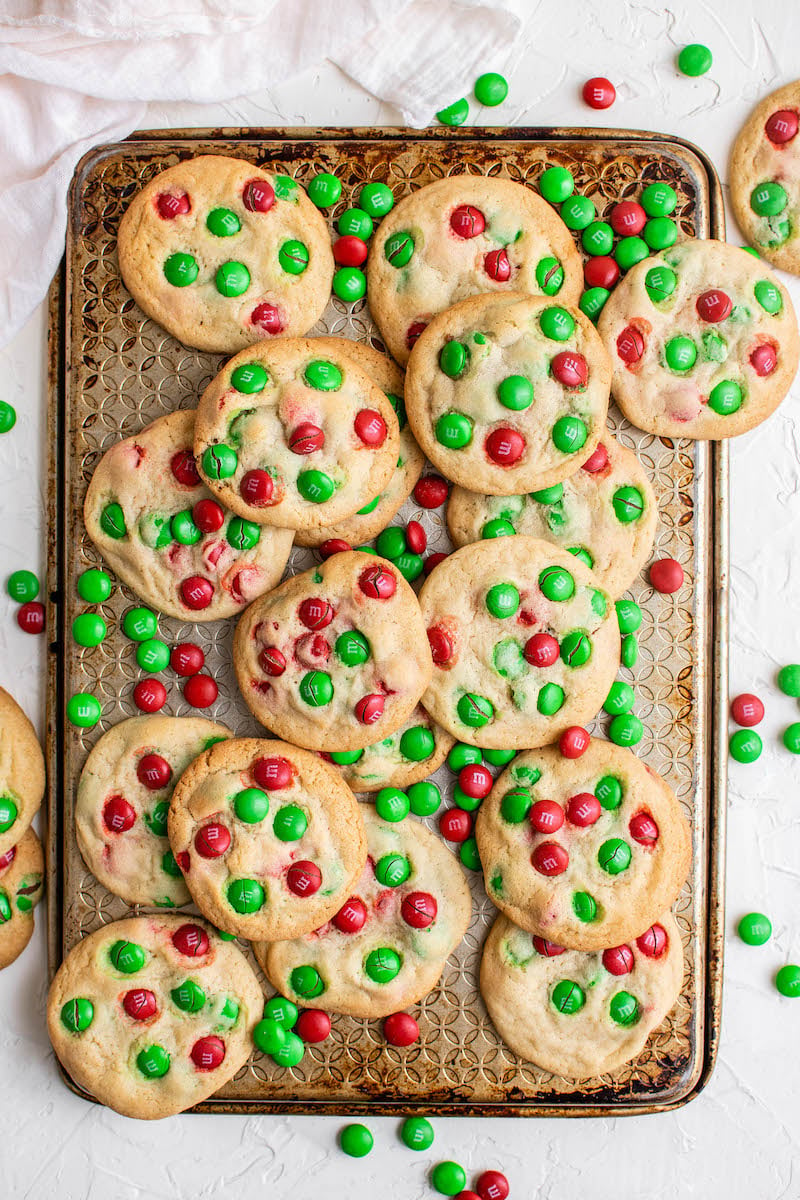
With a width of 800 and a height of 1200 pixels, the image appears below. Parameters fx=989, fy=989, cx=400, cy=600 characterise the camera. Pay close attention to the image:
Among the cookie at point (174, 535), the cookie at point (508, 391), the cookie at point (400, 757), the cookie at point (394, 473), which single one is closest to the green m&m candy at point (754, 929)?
the cookie at point (400, 757)

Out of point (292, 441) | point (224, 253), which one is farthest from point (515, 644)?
point (224, 253)

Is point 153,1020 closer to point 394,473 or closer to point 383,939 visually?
point 383,939

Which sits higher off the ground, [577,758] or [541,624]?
[541,624]

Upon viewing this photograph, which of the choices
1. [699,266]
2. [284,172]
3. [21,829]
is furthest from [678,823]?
[284,172]

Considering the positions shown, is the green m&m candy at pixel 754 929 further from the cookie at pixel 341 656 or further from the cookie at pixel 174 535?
the cookie at pixel 174 535

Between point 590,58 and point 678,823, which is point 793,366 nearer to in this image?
point 590,58

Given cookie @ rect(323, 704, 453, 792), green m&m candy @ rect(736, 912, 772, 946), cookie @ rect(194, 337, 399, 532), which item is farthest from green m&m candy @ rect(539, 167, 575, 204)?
green m&m candy @ rect(736, 912, 772, 946)

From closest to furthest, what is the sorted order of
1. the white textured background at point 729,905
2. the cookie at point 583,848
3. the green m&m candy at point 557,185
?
the cookie at point 583,848, the green m&m candy at point 557,185, the white textured background at point 729,905
